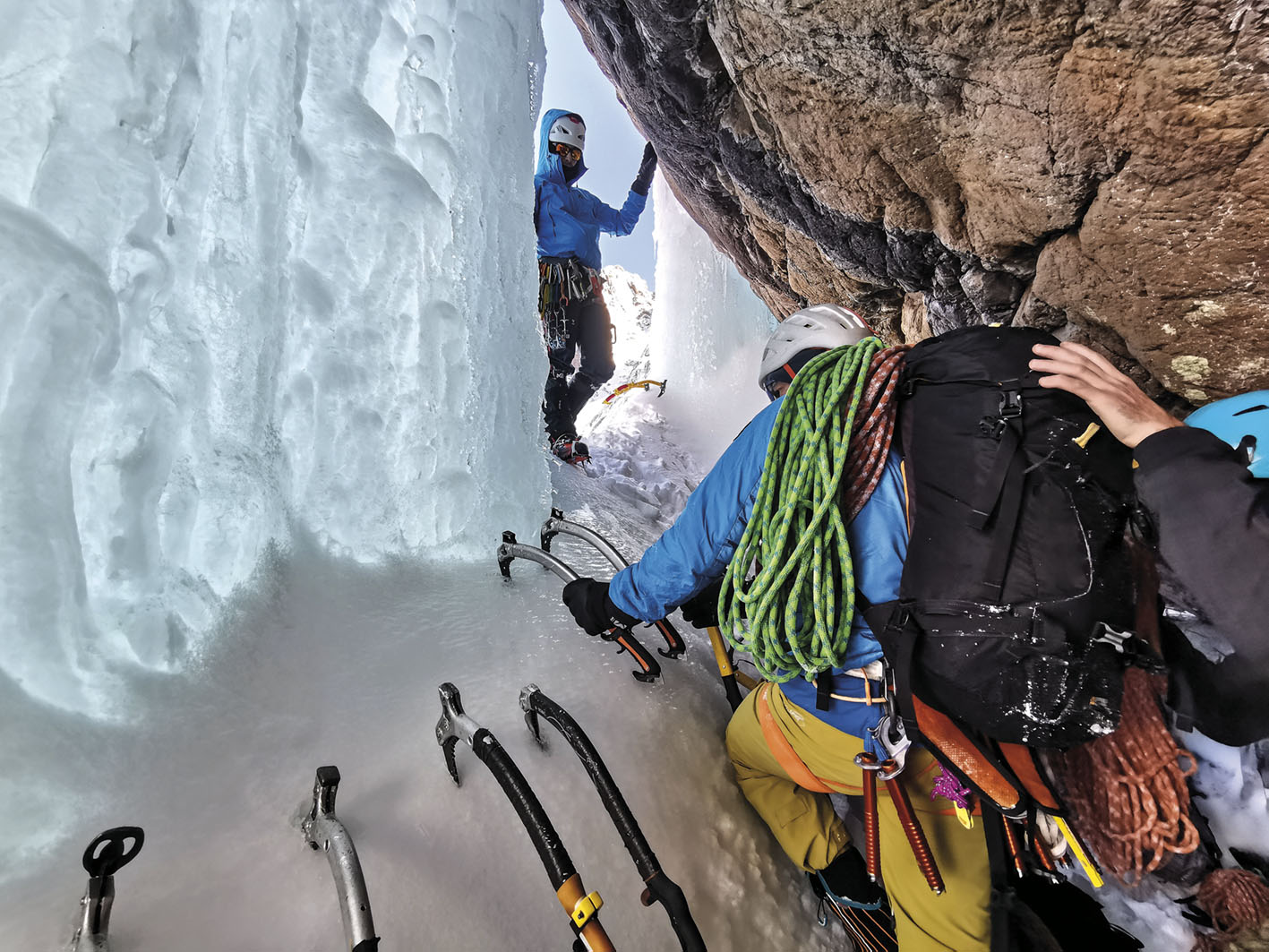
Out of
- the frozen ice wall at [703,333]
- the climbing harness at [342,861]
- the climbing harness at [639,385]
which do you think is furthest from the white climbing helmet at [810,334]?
the climbing harness at [639,385]

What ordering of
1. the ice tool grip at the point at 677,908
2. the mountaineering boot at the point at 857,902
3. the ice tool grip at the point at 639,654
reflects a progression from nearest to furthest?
the ice tool grip at the point at 677,908 < the mountaineering boot at the point at 857,902 < the ice tool grip at the point at 639,654

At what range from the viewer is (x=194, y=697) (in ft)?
4.91

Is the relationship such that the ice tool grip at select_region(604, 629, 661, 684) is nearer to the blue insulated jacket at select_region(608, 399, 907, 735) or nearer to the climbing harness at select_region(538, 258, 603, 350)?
the blue insulated jacket at select_region(608, 399, 907, 735)

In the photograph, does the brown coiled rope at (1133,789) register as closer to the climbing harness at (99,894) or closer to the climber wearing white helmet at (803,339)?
the climber wearing white helmet at (803,339)

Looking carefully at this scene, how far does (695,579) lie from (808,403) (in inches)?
21.0

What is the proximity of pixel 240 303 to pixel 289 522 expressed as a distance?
28.5 inches

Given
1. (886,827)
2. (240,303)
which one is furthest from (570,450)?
(886,827)

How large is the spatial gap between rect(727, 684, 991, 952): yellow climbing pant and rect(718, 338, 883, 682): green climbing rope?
342 millimetres

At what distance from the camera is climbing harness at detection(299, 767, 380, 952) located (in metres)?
0.97

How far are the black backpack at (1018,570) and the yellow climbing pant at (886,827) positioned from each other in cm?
47

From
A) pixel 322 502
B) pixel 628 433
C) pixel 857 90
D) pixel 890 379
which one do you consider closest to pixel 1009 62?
pixel 857 90

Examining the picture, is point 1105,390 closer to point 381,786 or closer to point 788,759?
point 788,759

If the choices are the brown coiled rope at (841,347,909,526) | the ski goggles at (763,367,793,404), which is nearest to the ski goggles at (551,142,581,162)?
the ski goggles at (763,367,793,404)

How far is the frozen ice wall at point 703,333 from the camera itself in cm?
726
